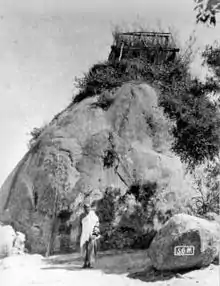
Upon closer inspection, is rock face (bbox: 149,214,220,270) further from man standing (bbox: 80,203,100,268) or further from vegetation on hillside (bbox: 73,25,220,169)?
vegetation on hillside (bbox: 73,25,220,169)

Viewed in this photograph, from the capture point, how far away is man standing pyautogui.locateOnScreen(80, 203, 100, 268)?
439 cm

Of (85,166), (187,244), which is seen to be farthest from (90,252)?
(85,166)

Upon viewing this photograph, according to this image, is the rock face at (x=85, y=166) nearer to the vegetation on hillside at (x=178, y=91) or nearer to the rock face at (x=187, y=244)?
the vegetation on hillside at (x=178, y=91)

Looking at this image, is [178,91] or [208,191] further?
[178,91]

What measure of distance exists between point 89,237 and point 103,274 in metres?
0.44

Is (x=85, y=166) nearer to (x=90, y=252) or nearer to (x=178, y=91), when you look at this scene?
(x=90, y=252)

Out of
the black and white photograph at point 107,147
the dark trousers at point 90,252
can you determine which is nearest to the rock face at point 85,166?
the black and white photograph at point 107,147

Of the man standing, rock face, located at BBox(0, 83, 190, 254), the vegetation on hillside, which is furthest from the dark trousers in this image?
the vegetation on hillside

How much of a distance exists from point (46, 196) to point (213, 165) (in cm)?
162

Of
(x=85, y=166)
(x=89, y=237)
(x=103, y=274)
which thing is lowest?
(x=103, y=274)

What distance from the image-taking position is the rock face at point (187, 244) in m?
3.92

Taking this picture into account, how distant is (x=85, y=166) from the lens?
16.9 ft

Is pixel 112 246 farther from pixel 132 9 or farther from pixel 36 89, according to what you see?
pixel 132 9

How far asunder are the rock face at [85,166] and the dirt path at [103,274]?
0.36m
